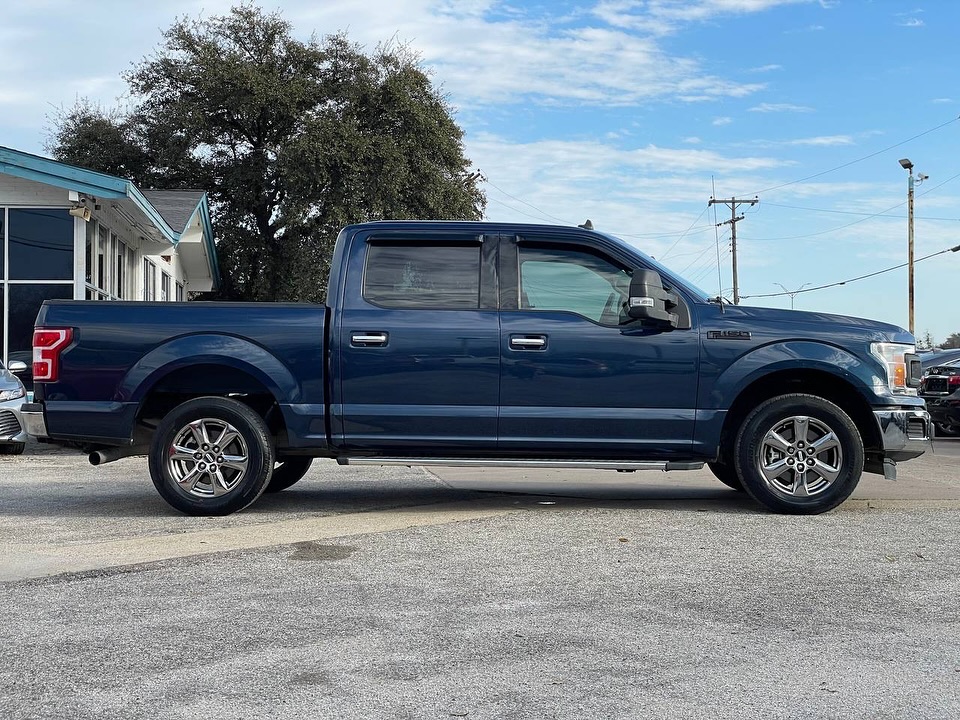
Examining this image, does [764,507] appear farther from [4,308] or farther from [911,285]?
[911,285]

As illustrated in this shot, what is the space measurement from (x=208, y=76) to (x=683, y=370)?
34.4 meters

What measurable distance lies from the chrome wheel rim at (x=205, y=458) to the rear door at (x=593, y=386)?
6.11 feet

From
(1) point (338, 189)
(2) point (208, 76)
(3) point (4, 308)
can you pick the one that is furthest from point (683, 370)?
(2) point (208, 76)

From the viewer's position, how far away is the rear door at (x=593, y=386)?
759 centimetres

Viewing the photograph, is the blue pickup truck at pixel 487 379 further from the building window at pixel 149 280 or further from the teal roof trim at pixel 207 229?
the building window at pixel 149 280

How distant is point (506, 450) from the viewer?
770cm

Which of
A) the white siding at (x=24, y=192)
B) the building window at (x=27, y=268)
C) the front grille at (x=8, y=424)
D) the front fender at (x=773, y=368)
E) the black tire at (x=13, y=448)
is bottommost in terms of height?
the black tire at (x=13, y=448)

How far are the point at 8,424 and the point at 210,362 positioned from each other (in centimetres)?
726

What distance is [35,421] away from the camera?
7.76 m

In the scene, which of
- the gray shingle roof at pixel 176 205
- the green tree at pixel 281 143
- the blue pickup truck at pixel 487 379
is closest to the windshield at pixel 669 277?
the blue pickup truck at pixel 487 379

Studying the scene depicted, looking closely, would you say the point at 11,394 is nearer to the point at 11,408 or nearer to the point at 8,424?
the point at 11,408

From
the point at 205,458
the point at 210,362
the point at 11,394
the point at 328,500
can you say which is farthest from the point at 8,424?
the point at 210,362

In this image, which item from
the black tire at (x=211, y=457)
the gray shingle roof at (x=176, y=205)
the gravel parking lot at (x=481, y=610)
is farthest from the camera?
the gray shingle roof at (x=176, y=205)

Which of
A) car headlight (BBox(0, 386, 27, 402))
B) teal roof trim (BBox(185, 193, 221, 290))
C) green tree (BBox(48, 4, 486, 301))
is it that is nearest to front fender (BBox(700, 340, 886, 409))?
car headlight (BBox(0, 386, 27, 402))
